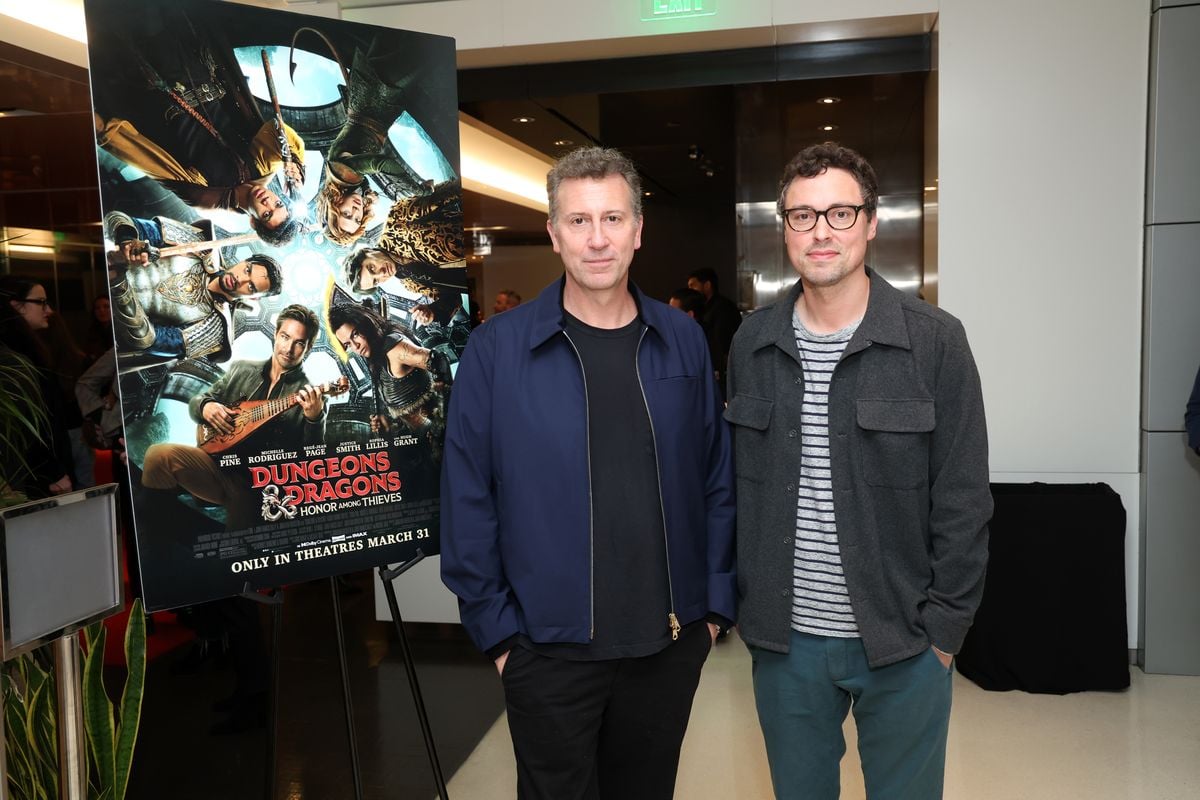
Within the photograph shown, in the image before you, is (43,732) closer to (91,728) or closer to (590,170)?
(91,728)

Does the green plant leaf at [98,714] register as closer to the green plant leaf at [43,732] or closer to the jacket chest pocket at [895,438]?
the green plant leaf at [43,732]

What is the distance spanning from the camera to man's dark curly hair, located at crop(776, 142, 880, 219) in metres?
→ 2.00

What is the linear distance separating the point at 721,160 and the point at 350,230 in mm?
6167

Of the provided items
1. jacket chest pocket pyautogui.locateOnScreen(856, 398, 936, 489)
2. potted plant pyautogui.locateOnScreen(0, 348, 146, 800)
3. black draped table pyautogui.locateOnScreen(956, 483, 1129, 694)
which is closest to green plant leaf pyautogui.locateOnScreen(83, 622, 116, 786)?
potted plant pyautogui.locateOnScreen(0, 348, 146, 800)

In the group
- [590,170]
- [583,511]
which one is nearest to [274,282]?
[590,170]

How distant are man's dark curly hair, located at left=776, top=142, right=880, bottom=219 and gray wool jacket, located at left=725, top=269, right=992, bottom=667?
211 mm

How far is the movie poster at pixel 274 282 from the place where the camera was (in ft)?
6.77

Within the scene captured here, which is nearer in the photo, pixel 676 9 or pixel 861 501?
pixel 861 501

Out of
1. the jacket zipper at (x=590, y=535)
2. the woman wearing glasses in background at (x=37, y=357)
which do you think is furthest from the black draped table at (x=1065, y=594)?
the woman wearing glasses in background at (x=37, y=357)

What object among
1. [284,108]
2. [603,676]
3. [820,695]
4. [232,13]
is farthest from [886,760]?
[232,13]

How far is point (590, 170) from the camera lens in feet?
6.85

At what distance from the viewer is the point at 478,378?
214 centimetres

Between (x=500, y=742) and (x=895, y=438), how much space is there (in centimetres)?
244

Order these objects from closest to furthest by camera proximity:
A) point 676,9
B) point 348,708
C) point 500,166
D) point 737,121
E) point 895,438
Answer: point 895,438, point 348,708, point 676,9, point 737,121, point 500,166
